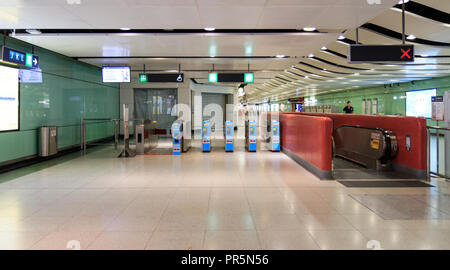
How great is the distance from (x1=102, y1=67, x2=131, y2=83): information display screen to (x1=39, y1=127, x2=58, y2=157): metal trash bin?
258cm

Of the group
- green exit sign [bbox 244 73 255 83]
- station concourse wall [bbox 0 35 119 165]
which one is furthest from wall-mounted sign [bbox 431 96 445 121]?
station concourse wall [bbox 0 35 119 165]

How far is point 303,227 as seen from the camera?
3.71 m

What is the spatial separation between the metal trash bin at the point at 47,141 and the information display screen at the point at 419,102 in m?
19.7

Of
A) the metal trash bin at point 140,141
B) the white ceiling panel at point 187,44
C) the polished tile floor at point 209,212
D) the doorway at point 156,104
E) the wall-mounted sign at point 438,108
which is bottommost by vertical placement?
the polished tile floor at point 209,212

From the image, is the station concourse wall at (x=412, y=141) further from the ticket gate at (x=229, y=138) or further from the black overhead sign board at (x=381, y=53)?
the ticket gate at (x=229, y=138)

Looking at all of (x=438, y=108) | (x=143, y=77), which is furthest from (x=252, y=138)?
(x=438, y=108)

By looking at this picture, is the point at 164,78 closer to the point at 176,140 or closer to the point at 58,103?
the point at 176,140

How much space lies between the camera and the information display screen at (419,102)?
1855cm

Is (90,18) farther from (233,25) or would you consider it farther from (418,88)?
(418,88)

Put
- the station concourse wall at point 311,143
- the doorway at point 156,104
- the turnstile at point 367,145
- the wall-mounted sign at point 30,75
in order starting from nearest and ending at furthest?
the station concourse wall at point 311,143
the turnstile at point 367,145
the wall-mounted sign at point 30,75
the doorway at point 156,104

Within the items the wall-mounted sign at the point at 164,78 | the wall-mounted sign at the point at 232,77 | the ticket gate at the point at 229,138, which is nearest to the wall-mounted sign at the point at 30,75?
the wall-mounted sign at the point at 164,78

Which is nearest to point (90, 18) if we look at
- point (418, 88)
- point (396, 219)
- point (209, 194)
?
point (209, 194)

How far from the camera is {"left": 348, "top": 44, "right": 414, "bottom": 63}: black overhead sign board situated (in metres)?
6.75
